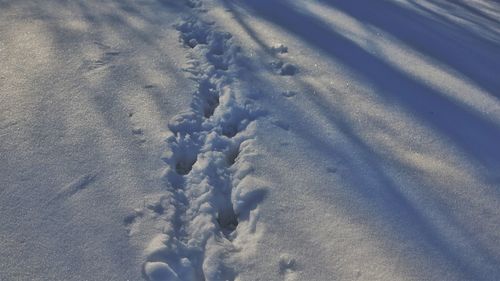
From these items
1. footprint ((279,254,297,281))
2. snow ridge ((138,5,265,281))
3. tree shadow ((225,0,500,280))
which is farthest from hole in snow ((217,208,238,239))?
tree shadow ((225,0,500,280))

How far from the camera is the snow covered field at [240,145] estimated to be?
204 cm

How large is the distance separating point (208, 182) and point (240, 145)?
13.7 inches

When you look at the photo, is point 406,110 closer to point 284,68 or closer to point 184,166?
point 284,68

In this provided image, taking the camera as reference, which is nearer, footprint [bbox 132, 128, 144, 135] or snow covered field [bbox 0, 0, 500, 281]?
snow covered field [bbox 0, 0, 500, 281]

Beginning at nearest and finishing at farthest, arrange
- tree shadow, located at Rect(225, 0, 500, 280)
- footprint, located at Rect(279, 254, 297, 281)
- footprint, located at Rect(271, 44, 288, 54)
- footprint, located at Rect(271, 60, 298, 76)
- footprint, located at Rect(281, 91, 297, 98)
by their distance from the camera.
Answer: footprint, located at Rect(279, 254, 297, 281), tree shadow, located at Rect(225, 0, 500, 280), footprint, located at Rect(281, 91, 297, 98), footprint, located at Rect(271, 60, 298, 76), footprint, located at Rect(271, 44, 288, 54)

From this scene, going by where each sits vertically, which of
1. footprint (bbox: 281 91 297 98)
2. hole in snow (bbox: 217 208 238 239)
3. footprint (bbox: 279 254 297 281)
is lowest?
hole in snow (bbox: 217 208 238 239)

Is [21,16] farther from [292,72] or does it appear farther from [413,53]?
[413,53]

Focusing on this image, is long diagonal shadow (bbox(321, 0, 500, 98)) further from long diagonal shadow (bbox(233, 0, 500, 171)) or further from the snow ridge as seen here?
the snow ridge

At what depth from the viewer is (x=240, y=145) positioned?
8.66 ft

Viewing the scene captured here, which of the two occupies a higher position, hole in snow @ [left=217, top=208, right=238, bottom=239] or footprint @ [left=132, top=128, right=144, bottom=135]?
footprint @ [left=132, top=128, right=144, bottom=135]

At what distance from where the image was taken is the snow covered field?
6.69ft

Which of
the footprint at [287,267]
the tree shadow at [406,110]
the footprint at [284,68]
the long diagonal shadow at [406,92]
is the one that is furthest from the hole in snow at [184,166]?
the long diagonal shadow at [406,92]

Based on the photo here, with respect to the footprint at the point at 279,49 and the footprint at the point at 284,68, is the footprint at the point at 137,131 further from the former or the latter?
the footprint at the point at 279,49

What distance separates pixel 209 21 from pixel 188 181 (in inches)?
65.7
